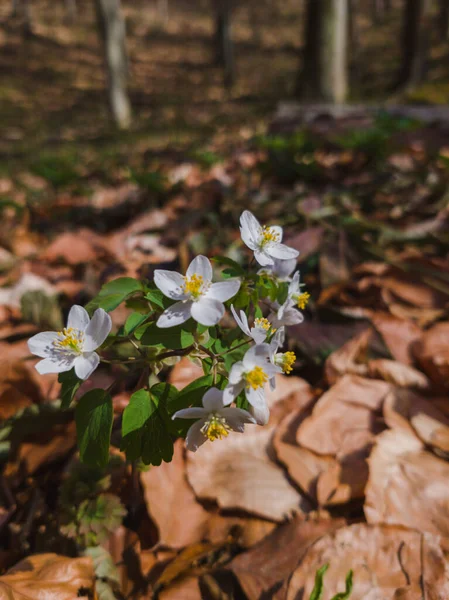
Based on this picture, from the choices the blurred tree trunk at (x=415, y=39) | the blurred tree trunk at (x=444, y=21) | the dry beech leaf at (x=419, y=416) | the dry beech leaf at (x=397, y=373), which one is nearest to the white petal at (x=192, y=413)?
the dry beech leaf at (x=419, y=416)

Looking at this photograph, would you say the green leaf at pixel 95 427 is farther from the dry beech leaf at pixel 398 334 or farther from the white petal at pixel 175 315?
the dry beech leaf at pixel 398 334

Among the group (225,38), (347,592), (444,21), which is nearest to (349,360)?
(347,592)

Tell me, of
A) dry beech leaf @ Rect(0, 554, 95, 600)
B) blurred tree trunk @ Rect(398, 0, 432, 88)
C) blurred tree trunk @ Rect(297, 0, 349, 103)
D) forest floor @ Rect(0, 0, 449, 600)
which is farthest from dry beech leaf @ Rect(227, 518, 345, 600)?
blurred tree trunk @ Rect(398, 0, 432, 88)

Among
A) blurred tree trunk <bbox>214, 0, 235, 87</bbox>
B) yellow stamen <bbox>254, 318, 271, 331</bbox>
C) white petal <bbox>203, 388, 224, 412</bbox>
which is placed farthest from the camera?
blurred tree trunk <bbox>214, 0, 235, 87</bbox>

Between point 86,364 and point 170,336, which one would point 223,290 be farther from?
point 86,364

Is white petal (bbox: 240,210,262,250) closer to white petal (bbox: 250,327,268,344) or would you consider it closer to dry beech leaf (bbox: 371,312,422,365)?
white petal (bbox: 250,327,268,344)

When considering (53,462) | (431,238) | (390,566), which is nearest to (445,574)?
(390,566)

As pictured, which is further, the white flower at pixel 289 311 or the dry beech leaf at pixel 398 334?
the dry beech leaf at pixel 398 334
